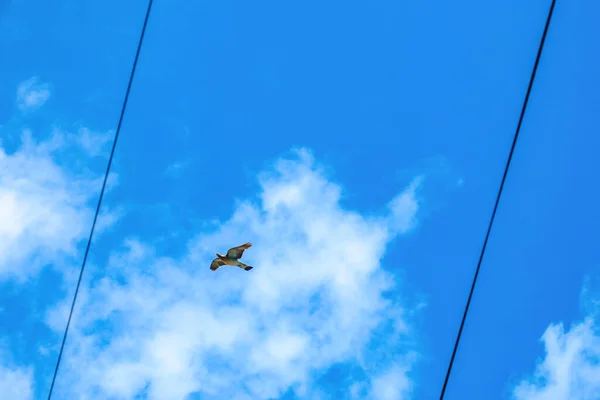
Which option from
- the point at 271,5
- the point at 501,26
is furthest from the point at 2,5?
the point at 501,26

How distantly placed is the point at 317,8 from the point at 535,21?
464 centimetres

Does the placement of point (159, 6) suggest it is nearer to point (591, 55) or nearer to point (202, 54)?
point (202, 54)

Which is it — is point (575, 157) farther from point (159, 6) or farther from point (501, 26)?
point (159, 6)

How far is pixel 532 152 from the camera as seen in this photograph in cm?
1552

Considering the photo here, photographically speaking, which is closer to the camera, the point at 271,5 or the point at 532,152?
the point at 532,152

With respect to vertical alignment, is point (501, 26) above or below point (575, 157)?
above

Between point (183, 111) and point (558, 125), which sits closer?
Answer: point (558, 125)

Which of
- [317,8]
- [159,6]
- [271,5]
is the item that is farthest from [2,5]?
[317,8]

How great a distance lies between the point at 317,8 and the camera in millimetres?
16828

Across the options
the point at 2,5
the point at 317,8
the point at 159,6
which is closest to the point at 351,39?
the point at 317,8

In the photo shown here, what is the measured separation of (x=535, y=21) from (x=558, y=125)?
2.21 meters

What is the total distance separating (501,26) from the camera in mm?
16109

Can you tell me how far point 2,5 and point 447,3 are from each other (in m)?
9.54

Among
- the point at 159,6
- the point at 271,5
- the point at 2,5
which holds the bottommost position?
the point at 2,5
